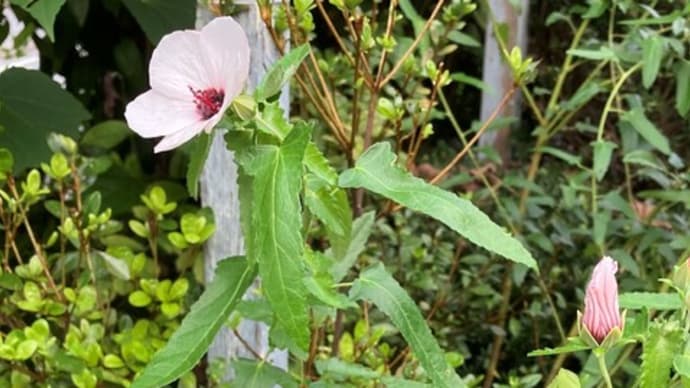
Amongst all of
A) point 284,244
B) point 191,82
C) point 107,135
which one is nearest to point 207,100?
point 191,82

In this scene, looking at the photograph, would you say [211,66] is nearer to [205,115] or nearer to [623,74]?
[205,115]

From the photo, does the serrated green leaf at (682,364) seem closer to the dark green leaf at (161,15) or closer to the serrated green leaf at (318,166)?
the serrated green leaf at (318,166)

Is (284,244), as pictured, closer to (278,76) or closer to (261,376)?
(278,76)

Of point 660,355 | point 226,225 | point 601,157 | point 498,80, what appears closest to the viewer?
point 660,355

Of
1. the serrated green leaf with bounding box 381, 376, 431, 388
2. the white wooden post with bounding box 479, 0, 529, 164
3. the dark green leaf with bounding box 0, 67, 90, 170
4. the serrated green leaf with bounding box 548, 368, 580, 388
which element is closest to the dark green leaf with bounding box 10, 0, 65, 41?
the dark green leaf with bounding box 0, 67, 90, 170

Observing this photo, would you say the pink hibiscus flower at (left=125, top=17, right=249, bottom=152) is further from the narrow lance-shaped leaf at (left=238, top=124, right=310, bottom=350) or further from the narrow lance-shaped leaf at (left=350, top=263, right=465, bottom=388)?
the narrow lance-shaped leaf at (left=350, top=263, right=465, bottom=388)

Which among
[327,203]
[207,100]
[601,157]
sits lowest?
[601,157]

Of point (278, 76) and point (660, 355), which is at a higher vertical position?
point (278, 76)
